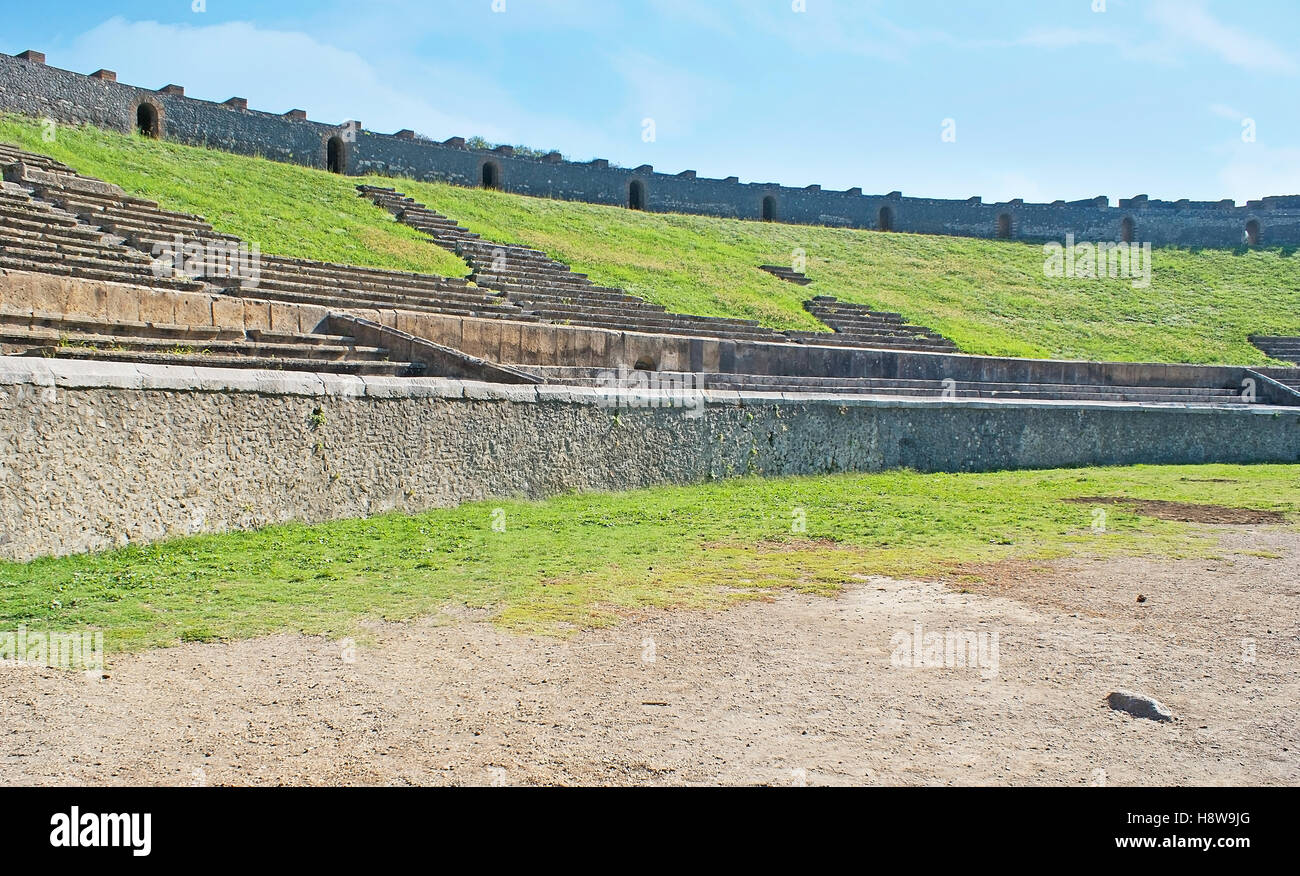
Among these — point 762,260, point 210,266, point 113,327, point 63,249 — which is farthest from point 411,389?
point 762,260

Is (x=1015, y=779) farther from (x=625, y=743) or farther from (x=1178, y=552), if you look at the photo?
(x=1178, y=552)

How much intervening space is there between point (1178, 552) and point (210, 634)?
28.7 ft

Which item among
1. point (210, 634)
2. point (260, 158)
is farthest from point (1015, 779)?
point (260, 158)

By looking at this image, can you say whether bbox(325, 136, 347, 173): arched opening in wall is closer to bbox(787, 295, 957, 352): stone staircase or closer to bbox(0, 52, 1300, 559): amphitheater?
bbox(0, 52, 1300, 559): amphitheater

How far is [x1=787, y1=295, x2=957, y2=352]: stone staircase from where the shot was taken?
26.2 metres

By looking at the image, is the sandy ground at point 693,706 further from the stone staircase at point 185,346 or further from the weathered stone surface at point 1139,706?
the stone staircase at point 185,346

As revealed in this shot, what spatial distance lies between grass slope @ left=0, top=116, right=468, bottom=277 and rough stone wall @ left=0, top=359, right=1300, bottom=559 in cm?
1071

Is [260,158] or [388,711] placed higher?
[260,158]

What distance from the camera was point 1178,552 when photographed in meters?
9.66

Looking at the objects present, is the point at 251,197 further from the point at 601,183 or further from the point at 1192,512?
the point at 1192,512

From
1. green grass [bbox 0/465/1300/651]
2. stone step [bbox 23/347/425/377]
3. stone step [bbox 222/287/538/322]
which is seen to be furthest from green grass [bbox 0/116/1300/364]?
green grass [bbox 0/465/1300/651]

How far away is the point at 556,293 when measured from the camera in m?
23.8

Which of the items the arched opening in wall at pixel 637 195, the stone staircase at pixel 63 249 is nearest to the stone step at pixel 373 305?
the stone staircase at pixel 63 249

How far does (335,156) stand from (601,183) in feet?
37.6
